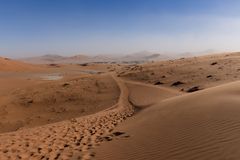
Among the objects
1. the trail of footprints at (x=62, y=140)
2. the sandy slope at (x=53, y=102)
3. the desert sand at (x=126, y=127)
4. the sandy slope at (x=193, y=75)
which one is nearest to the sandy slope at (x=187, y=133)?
the desert sand at (x=126, y=127)

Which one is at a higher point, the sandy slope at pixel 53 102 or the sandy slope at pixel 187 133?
the sandy slope at pixel 187 133

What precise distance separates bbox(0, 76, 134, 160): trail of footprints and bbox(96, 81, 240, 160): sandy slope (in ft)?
1.85

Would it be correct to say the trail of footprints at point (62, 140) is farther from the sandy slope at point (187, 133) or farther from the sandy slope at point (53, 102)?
the sandy slope at point (53, 102)

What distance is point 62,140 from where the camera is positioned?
9.61 metres

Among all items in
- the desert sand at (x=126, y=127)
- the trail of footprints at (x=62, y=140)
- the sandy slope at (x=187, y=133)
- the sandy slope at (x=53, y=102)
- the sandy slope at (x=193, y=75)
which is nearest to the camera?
the sandy slope at (x=187, y=133)

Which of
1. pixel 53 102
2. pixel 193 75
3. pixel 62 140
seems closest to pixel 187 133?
pixel 62 140

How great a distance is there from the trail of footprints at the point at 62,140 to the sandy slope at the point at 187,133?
0.56 metres

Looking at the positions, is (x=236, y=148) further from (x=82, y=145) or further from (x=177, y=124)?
(x=82, y=145)

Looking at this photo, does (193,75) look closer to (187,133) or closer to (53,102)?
(53,102)

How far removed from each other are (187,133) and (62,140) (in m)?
3.88

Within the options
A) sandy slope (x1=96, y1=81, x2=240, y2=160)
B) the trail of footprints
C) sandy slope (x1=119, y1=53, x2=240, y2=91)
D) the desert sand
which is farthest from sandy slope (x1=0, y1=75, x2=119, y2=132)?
sandy slope (x1=96, y1=81, x2=240, y2=160)

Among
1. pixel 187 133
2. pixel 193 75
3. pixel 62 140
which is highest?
pixel 193 75

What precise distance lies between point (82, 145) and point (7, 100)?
41.8ft

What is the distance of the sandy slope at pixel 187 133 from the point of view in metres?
6.50
